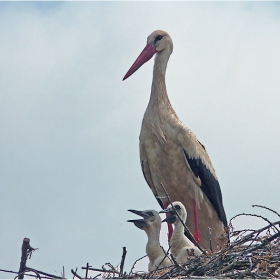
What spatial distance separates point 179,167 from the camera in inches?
314

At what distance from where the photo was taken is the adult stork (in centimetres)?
795

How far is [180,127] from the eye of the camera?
26.2 feet

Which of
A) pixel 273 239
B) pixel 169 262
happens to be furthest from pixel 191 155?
pixel 273 239

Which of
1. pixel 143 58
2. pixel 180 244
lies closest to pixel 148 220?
pixel 180 244

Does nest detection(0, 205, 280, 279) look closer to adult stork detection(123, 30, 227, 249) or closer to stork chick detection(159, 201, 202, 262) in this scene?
stork chick detection(159, 201, 202, 262)

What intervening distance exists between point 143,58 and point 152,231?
7.82 feet

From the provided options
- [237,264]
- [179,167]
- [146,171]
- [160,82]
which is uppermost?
[160,82]

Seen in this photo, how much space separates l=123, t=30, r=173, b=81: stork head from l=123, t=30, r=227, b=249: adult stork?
39 centimetres

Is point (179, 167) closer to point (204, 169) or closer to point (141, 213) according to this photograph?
point (204, 169)

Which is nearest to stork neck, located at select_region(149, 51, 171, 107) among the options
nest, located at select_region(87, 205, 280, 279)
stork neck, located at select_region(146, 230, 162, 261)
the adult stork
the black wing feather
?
the adult stork

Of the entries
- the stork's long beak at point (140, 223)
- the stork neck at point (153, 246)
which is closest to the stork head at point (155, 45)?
the stork's long beak at point (140, 223)

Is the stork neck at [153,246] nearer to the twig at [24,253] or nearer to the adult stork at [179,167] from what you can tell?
the adult stork at [179,167]

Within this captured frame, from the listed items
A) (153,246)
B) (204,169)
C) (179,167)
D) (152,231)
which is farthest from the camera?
(204,169)

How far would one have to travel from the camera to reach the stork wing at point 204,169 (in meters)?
7.95
